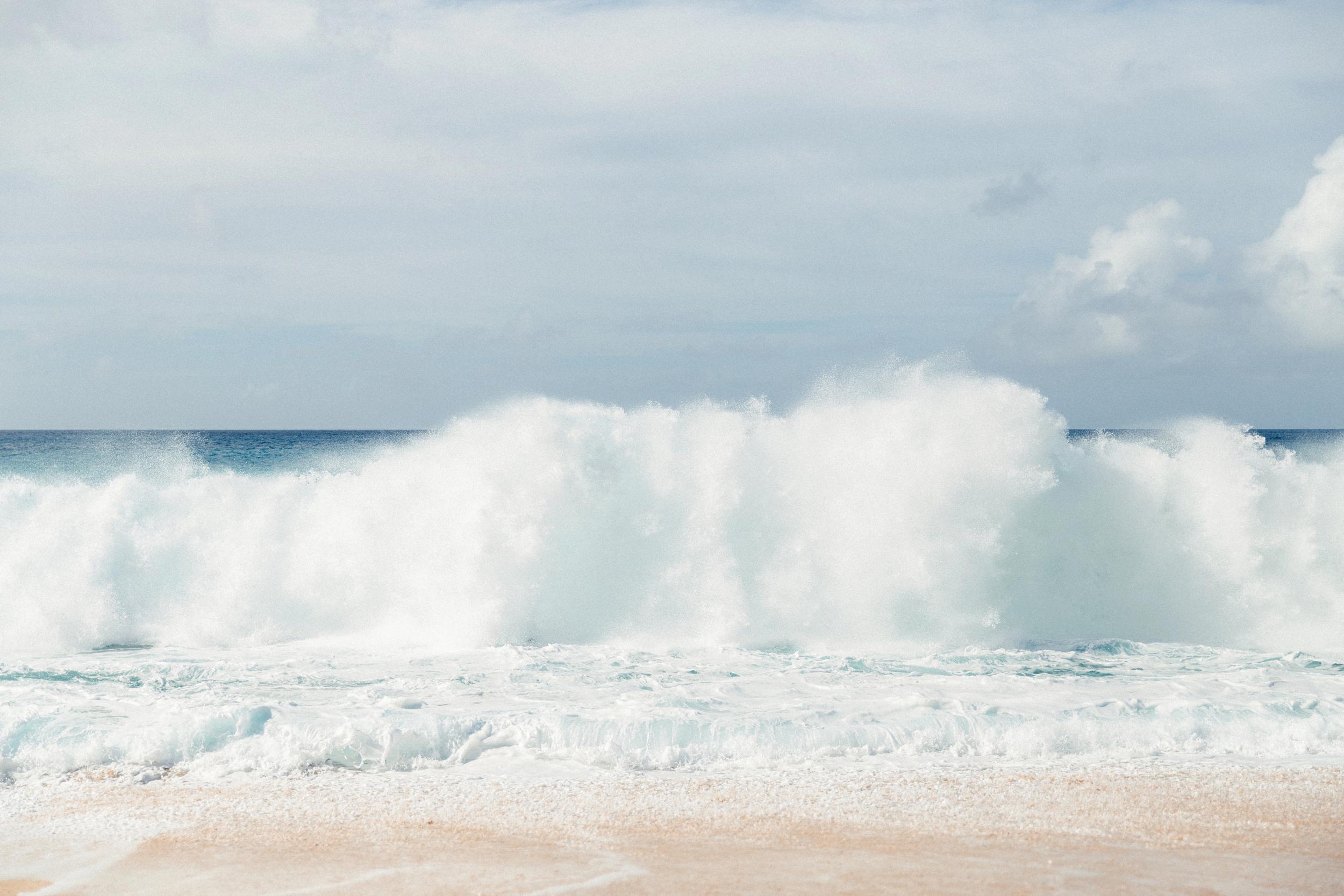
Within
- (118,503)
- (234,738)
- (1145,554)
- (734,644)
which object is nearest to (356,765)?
(234,738)

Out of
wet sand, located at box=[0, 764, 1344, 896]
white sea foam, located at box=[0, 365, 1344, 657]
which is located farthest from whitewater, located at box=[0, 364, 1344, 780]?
wet sand, located at box=[0, 764, 1344, 896]

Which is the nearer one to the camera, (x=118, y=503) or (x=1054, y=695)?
(x=1054, y=695)

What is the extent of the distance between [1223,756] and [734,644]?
5580 millimetres

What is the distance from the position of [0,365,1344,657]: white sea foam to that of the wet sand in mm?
5149

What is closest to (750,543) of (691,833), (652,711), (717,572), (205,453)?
(717,572)

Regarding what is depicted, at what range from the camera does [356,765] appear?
790 centimetres

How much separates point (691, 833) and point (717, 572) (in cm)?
708

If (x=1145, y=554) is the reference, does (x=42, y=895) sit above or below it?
below

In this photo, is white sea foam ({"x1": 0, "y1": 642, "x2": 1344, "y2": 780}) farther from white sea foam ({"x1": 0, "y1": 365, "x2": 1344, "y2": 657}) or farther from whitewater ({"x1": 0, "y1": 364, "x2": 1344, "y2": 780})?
white sea foam ({"x1": 0, "y1": 365, "x2": 1344, "y2": 657})

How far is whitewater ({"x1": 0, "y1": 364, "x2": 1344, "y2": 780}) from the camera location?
10320 millimetres

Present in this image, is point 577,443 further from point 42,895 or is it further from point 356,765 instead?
point 42,895

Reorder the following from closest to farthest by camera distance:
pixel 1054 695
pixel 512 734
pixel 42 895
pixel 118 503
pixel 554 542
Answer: pixel 42 895
pixel 512 734
pixel 1054 695
pixel 554 542
pixel 118 503

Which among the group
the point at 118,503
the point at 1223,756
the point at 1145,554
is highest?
the point at 118,503

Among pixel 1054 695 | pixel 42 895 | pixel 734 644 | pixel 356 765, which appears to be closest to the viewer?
pixel 42 895
